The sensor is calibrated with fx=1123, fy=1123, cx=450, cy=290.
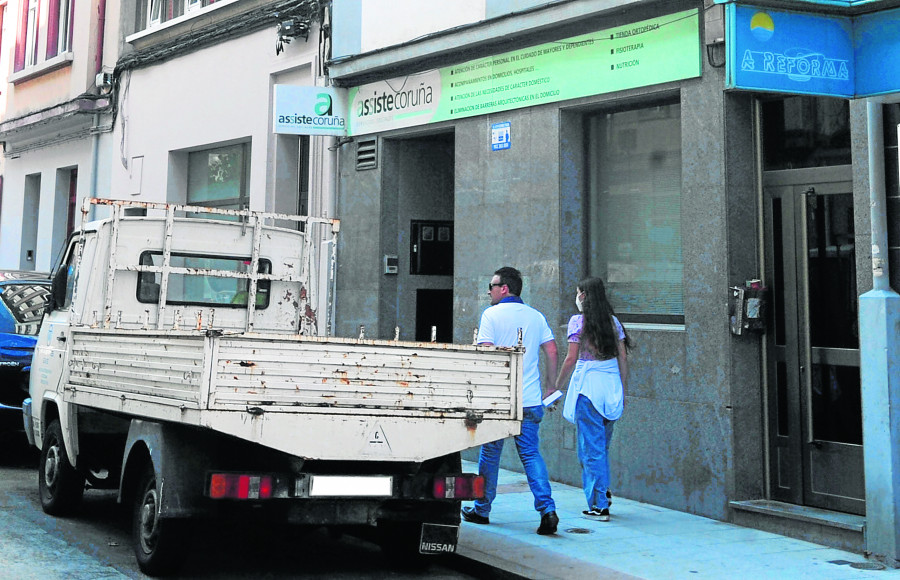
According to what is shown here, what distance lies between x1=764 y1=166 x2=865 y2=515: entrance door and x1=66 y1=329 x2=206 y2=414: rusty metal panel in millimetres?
4664

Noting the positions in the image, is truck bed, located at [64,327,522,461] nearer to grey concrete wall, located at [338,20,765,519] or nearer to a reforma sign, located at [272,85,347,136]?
grey concrete wall, located at [338,20,765,519]

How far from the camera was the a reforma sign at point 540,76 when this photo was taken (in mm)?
9133

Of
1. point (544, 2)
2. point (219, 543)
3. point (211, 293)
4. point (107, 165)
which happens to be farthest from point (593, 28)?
point (107, 165)

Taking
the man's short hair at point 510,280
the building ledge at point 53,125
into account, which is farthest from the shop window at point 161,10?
the man's short hair at point 510,280

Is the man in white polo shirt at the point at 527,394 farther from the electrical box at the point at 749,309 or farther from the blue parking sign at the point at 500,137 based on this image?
the blue parking sign at the point at 500,137

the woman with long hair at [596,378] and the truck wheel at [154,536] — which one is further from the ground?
the woman with long hair at [596,378]

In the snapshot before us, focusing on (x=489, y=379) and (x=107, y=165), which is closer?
(x=489, y=379)

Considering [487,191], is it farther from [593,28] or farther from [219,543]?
[219,543]

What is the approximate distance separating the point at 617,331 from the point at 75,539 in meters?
4.07

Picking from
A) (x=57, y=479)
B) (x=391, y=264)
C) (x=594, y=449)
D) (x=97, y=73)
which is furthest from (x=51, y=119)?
(x=594, y=449)

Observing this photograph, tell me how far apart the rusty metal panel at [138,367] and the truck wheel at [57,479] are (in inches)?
29.4

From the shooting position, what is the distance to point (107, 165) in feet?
62.3

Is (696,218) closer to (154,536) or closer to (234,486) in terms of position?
(234,486)

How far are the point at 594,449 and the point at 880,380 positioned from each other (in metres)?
2.17
